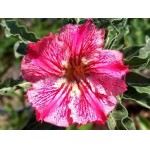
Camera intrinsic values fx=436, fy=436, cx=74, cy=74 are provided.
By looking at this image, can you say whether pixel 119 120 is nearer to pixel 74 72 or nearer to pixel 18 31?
pixel 74 72

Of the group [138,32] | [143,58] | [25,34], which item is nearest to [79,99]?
[143,58]

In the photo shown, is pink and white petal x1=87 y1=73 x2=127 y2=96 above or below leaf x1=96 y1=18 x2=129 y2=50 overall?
below

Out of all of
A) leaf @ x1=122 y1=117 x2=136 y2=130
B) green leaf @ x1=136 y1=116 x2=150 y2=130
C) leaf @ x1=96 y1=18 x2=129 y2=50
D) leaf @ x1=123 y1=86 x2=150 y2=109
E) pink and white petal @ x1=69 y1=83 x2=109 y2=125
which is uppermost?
leaf @ x1=96 y1=18 x2=129 y2=50

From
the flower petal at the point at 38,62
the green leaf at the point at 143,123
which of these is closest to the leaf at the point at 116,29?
the flower petal at the point at 38,62

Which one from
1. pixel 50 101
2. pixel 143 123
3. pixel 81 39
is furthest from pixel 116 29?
pixel 143 123

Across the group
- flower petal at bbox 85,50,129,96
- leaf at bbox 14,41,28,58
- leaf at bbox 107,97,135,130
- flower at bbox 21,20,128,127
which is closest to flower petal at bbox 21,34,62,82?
flower at bbox 21,20,128,127

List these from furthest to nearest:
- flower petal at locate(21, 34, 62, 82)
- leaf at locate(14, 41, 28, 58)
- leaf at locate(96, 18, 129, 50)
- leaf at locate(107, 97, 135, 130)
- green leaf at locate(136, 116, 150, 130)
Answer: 1. green leaf at locate(136, 116, 150, 130)
2. leaf at locate(14, 41, 28, 58)
3. leaf at locate(96, 18, 129, 50)
4. leaf at locate(107, 97, 135, 130)
5. flower petal at locate(21, 34, 62, 82)

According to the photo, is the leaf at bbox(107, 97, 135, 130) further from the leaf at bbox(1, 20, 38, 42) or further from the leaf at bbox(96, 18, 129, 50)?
the leaf at bbox(1, 20, 38, 42)
